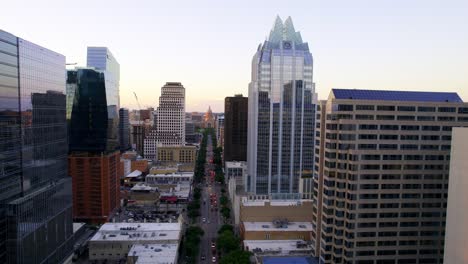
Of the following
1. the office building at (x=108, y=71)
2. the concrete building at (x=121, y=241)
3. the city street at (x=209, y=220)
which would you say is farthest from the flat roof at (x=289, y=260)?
the office building at (x=108, y=71)

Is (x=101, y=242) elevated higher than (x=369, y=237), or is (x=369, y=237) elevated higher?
(x=369, y=237)

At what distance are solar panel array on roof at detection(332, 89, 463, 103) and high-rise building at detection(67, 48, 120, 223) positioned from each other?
244ft

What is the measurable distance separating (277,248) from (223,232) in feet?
52.7

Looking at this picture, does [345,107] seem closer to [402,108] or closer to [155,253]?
[402,108]

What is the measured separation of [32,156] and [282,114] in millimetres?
Result: 79005

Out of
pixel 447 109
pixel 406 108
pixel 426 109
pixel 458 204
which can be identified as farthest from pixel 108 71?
pixel 458 204

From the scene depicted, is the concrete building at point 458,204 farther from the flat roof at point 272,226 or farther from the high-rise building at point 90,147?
the high-rise building at point 90,147

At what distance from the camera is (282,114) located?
408ft

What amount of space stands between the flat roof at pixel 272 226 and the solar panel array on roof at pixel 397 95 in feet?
120

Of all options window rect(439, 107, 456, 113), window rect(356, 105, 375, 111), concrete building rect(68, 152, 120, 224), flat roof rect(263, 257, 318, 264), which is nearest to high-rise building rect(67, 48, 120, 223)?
concrete building rect(68, 152, 120, 224)

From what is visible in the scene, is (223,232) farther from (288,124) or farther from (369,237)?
(288,124)

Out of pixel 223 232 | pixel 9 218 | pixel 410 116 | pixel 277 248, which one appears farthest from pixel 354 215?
pixel 9 218

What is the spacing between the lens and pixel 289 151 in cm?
12588

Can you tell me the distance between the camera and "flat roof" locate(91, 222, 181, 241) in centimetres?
8775
